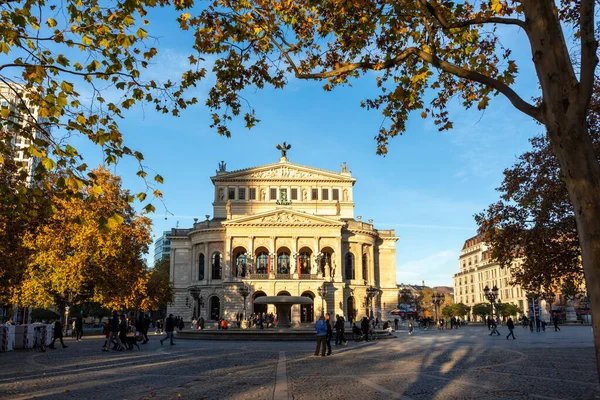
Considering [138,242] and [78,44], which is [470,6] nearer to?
[78,44]

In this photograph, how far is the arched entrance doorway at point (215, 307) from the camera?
200 feet

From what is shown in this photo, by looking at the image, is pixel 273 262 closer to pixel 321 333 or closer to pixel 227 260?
pixel 227 260

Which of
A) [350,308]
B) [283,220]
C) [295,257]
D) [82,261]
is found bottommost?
[350,308]

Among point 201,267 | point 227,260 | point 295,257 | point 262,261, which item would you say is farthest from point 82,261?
point 201,267

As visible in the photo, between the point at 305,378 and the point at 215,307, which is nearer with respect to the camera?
the point at 305,378

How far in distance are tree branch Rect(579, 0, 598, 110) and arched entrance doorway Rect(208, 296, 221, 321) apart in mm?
57570

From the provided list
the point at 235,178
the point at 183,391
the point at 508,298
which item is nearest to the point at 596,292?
the point at 183,391

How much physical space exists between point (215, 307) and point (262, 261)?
8018mm

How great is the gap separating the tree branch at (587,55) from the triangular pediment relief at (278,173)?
194 ft

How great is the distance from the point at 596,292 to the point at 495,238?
15138mm

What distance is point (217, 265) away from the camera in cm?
6225

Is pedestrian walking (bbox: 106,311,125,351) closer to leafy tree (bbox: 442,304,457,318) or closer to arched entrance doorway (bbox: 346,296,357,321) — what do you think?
arched entrance doorway (bbox: 346,296,357,321)

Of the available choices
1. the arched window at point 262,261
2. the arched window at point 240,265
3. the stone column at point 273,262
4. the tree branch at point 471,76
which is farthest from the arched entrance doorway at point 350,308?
the tree branch at point 471,76

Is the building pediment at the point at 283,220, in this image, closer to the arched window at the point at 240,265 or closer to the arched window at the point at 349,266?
the arched window at the point at 240,265
